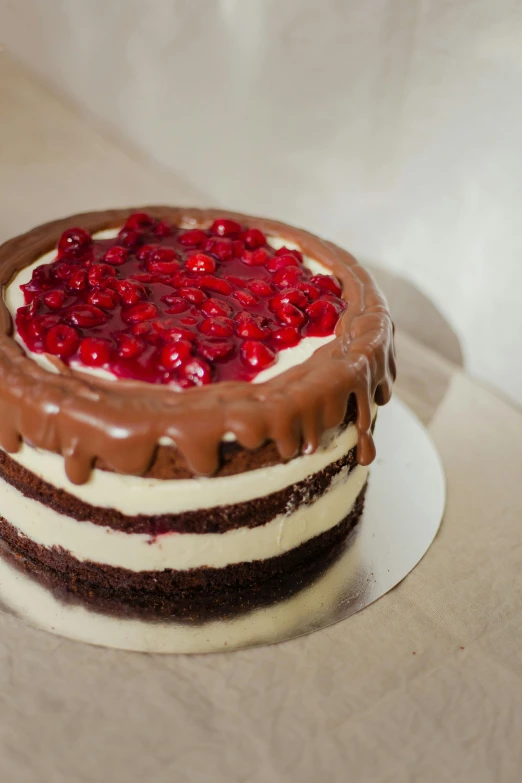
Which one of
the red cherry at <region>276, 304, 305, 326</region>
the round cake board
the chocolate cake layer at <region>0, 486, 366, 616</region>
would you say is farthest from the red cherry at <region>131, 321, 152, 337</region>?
the round cake board

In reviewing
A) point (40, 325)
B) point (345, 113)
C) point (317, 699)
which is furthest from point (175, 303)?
point (345, 113)

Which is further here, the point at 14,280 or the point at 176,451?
the point at 14,280

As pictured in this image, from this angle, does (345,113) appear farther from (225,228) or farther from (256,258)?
(256,258)

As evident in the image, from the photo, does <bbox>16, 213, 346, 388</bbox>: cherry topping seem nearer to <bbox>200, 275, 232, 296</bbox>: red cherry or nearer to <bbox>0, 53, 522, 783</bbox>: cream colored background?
<bbox>200, 275, 232, 296</bbox>: red cherry

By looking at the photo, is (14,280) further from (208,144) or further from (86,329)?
(208,144)

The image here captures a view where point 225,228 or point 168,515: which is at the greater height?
point 225,228

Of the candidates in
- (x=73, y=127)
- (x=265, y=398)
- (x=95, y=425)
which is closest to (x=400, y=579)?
(x=265, y=398)

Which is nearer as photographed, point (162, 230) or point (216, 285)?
point (216, 285)
